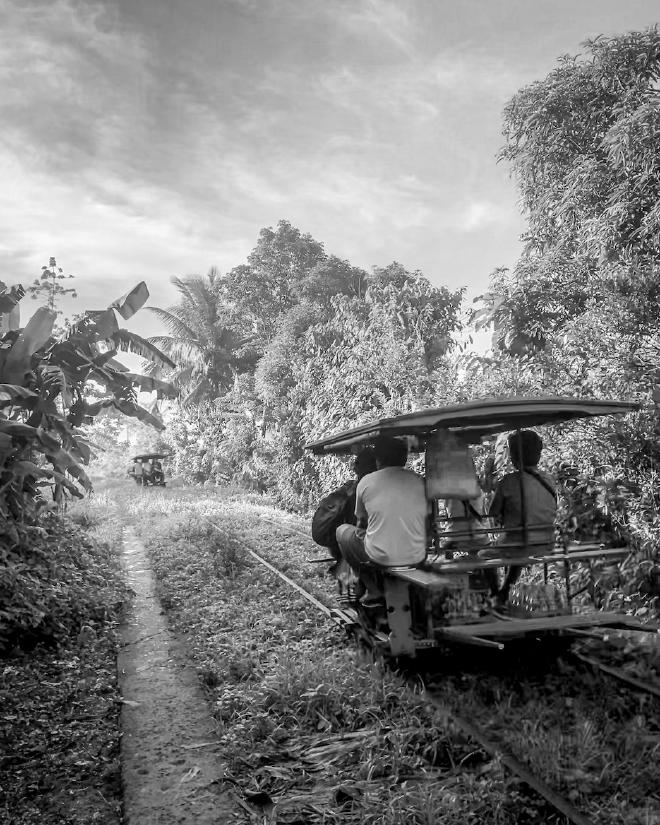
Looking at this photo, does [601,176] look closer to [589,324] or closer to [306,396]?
[589,324]

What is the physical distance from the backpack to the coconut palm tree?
24.0 metres

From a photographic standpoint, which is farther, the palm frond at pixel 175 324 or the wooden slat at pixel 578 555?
the palm frond at pixel 175 324

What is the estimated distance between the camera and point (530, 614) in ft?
18.8

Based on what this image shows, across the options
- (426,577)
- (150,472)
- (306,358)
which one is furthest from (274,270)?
(426,577)

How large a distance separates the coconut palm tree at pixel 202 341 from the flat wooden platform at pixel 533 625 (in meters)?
26.0

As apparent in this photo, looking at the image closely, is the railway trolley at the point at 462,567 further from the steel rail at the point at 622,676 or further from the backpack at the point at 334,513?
the backpack at the point at 334,513

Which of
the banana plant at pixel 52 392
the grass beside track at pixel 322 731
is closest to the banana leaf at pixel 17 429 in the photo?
the banana plant at pixel 52 392

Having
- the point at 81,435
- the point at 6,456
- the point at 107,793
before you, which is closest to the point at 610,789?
the point at 107,793

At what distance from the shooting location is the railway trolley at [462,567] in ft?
16.0

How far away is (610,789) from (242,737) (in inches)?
87.8

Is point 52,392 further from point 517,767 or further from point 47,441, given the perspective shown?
point 517,767

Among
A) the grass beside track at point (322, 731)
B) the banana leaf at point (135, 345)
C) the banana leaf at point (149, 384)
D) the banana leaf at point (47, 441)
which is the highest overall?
the banana leaf at point (135, 345)

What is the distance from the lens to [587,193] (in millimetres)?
10789

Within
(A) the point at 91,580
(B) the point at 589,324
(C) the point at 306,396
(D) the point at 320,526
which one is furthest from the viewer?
(C) the point at 306,396
